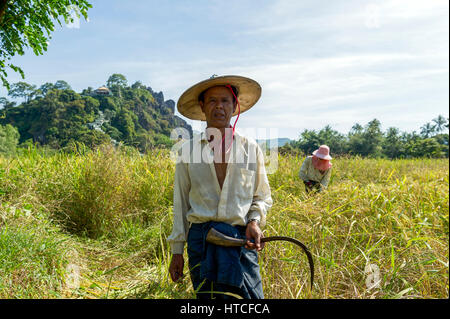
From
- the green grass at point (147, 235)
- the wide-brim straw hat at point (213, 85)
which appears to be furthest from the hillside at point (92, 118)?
the wide-brim straw hat at point (213, 85)

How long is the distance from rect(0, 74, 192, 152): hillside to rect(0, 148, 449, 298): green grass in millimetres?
461

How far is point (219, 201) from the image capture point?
56.2 inches

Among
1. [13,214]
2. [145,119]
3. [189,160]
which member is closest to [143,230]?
[13,214]

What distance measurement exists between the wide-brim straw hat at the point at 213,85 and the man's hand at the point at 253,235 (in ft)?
2.64

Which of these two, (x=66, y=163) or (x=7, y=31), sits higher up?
(x=7, y=31)

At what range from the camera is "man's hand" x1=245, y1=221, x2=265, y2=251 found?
1.38 m

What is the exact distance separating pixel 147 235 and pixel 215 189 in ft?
6.79

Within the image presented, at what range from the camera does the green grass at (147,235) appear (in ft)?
6.68

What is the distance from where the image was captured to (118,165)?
3.81 metres

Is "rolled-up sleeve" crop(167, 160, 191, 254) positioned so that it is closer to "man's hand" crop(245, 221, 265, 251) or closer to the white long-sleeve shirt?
the white long-sleeve shirt

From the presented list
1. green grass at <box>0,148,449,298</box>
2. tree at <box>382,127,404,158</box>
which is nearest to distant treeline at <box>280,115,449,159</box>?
tree at <box>382,127,404,158</box>

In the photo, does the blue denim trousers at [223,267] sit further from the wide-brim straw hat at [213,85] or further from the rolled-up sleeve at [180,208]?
the wide-brim straw hat at [213,85]
